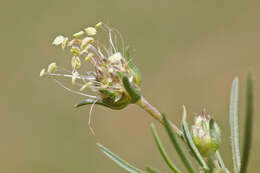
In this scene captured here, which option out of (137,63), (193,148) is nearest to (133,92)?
(193,148)

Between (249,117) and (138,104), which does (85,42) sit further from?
(249,117)

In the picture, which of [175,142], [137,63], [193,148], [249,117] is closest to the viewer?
[249,117]

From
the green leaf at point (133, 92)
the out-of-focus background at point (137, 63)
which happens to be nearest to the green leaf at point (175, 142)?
the green leaf at point (133, 92)

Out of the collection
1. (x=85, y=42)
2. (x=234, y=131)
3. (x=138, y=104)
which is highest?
(x=85, y=42)

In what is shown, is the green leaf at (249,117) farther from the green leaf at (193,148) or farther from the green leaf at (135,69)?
the green leaf at (135,69)

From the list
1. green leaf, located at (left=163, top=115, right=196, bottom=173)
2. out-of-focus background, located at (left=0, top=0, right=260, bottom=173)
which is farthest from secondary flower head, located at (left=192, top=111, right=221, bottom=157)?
out-of-focus background, located at (left=0, top=0, right=260, bottom=173)

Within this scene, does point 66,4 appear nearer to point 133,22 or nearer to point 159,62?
point 133,22

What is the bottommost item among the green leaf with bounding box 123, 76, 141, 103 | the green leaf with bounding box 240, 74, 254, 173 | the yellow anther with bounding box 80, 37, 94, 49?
the green leaf with bounding box 240, 74, 254, 173

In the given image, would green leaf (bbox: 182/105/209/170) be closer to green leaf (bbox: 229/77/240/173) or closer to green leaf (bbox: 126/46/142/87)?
green leaf (bbox: 229/77/240/173)
